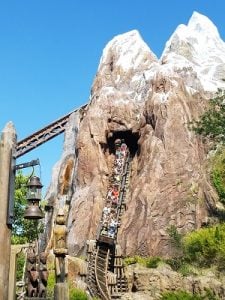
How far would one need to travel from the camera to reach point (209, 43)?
36.6 m

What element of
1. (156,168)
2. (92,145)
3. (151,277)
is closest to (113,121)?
Result: (92,145)

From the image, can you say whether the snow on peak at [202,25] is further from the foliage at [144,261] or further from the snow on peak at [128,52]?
the foliage at [144,261]

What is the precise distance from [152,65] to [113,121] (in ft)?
18.8

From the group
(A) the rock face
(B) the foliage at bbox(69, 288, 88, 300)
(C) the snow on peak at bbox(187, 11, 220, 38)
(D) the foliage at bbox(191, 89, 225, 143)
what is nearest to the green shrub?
(A) the rock face

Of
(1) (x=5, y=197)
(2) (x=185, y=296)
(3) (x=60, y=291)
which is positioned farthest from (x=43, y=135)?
(1) (x=5, y=197)

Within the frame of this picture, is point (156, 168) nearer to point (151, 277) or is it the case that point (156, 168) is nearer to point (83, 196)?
point (83, 196)

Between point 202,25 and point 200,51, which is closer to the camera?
point 200,51

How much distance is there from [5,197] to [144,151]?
20818 mm

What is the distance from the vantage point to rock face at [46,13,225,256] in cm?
2388

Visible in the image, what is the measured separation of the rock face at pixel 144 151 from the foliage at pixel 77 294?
564 cm

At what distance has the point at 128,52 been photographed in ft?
110

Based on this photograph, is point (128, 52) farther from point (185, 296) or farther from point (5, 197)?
point (5, 197)

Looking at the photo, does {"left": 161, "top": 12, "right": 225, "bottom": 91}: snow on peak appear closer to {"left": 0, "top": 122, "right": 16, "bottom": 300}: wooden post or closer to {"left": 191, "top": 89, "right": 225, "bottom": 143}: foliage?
{"left": 191, "top": 89, "right": 225, "bottom": 143}: foliage

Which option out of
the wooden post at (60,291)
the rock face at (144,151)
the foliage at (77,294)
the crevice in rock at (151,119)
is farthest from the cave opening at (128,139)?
the wooden post at (60,291)
